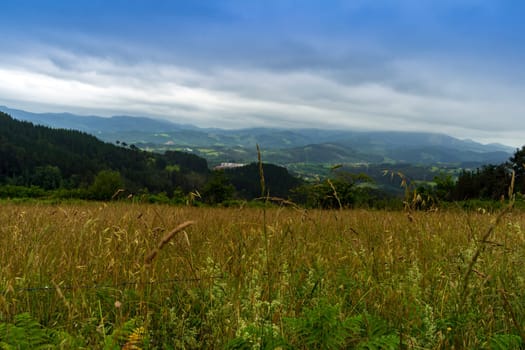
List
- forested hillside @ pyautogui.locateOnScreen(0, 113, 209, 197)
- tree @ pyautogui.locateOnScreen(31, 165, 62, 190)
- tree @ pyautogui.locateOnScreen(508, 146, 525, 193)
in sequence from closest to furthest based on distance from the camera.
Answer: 1. tree @ pyautogui.locateOnScreen(508, 146, 525, 193)
2. tree @ pyautogui.locateOnScreen(31, 165, 62, 190)
3. forested hillside @ pyautogui.locateOnScreen(0, 113, 209, 197)

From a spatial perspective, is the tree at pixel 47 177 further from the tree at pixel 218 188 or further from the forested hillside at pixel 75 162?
the tree at pixel 218 188

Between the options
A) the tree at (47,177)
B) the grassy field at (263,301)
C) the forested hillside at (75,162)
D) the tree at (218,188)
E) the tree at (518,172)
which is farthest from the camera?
the forested hillside at (75,162)

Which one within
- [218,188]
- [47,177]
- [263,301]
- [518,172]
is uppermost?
[518,172]

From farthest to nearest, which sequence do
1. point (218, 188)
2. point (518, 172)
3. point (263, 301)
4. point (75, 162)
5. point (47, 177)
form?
point (75, 162) < point (47, 177) < point (218, 188) < point (518, 172) < point (263, 301)

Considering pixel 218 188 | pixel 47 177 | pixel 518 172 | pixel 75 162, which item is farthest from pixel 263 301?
pixel 75 162

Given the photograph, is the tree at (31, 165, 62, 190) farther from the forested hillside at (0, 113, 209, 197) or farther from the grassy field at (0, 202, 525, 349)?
the grassy field at (0, 202, 525, 349)

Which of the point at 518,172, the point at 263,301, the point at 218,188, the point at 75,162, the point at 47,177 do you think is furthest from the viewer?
the point at 75,162

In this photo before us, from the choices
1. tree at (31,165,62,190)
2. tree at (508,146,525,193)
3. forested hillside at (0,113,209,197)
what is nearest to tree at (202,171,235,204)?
tree at (508,146,525,193)

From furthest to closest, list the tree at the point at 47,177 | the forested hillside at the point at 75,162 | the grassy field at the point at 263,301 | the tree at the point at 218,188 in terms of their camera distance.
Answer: the forested hillside at the point at 75,162
the tree at the point at 47,177
the tree at the point at 218,188
the grassy field at the point at 263,301

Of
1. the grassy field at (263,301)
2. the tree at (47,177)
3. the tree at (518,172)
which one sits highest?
the tree at (518,172)

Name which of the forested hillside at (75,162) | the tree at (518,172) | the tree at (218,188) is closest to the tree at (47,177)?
the forested hillside at (75,162)

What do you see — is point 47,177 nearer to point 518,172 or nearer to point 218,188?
point 218,188

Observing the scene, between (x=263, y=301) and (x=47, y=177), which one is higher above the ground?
(x=263, y=301)

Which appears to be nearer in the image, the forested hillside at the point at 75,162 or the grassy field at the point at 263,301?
the grassy field at the point at 263,301
